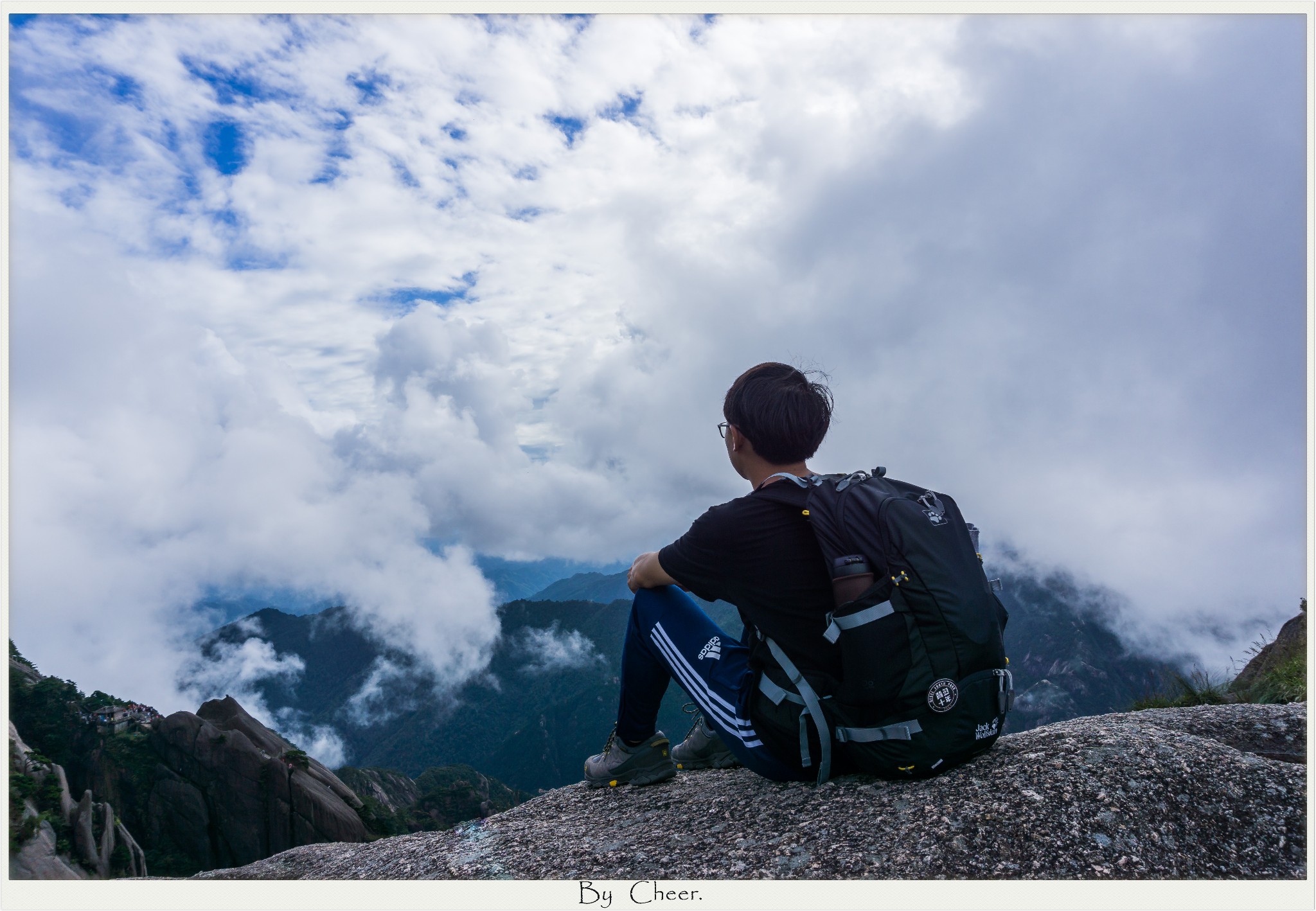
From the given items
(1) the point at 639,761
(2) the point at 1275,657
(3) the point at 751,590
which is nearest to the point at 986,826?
(3) the point at 751,590

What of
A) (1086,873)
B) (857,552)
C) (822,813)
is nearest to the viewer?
(1086,873)

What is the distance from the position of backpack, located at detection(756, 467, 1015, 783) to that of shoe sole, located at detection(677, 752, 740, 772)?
2.24m

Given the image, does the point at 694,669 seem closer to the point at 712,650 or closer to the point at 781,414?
the point at 712,650

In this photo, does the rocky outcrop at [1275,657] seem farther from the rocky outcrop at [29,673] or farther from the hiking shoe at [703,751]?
the rocky outcrop at [29,673]

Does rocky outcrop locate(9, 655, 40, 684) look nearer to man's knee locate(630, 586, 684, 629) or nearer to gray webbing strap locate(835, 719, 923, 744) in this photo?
man's knee locate(630, 586, 684, 629)

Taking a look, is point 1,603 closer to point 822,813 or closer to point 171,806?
point 822,813

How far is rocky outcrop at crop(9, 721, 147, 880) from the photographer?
6617mm

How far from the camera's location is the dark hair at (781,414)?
4426mm

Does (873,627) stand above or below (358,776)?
above

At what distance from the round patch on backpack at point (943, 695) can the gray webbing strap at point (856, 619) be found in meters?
0.54

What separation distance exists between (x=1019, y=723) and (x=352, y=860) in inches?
8089

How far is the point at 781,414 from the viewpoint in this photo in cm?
441

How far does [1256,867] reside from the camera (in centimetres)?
379

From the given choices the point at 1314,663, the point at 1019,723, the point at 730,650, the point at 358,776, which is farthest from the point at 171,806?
the point at 1019,723
